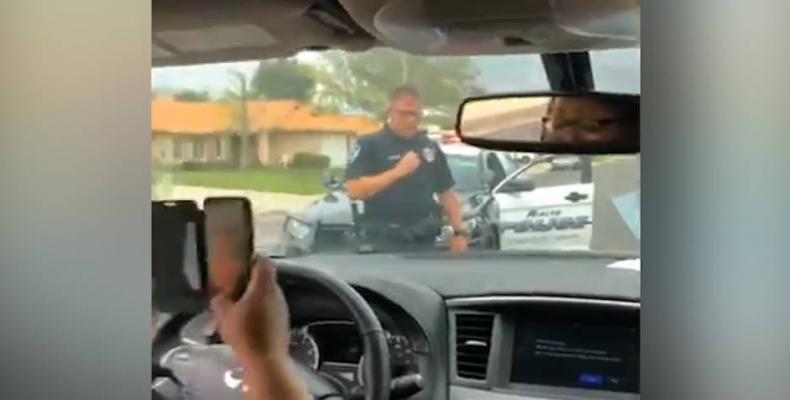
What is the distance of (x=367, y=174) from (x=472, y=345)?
0.26 m

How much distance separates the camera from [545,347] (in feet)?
4.73

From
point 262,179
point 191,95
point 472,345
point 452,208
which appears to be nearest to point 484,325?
point 472,345

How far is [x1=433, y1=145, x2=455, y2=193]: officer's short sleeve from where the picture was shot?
1.46 m

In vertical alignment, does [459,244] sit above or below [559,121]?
below

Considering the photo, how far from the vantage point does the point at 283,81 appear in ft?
4.99

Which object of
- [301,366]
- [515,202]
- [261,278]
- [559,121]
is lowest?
[301,366]

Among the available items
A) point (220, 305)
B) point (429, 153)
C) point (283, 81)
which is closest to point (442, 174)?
point (429, 153)

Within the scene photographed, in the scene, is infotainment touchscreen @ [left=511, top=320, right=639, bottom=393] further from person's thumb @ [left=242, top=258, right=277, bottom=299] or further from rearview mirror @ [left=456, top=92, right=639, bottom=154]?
person's thumb @ [left=242, top=258, right=277, bottom=299]

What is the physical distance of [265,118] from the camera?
60.3 inches

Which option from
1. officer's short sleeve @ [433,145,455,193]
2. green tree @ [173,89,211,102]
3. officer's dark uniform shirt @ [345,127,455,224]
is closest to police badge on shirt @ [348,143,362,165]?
officer's dark uniform shirt @ [345,127,455,224]

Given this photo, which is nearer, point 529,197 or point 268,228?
point 529,197

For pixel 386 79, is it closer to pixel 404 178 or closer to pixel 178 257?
pixel 404 178
